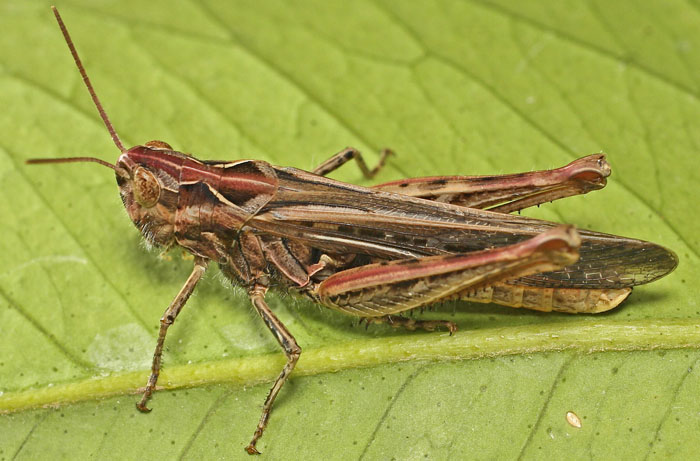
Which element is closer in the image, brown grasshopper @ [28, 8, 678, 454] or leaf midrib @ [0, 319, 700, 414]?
brown grasshopper @ [28, 8, 678, 454]

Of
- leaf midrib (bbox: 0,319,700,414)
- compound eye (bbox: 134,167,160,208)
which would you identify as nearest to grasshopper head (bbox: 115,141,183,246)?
compound eye (bbox: 134,167,160,208)

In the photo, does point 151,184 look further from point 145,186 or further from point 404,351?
point 404,351

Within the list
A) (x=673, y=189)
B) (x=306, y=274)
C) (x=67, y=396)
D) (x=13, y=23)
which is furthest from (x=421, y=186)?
(x=13, y=23)

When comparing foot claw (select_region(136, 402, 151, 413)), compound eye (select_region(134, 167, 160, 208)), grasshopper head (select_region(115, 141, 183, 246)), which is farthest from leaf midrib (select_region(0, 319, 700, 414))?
compound eye (select_region(134, 167, 160, 208))

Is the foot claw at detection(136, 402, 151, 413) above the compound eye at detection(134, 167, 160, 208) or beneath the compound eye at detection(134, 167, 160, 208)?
beneath

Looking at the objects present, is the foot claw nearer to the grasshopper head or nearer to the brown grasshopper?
the brown grasshopper

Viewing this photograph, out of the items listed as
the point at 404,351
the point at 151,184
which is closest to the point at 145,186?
the point at 151,184

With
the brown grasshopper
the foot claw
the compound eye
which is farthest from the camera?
the foot claw

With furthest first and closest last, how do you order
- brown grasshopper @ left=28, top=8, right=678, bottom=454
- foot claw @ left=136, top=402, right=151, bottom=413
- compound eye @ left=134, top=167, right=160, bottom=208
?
foot claw @ left=136, top=402, right=151, bottom=413
compound eye @ left=134, top=167, right=160, bottom=208
brown grasshopper @ left=28, top=8, right=678, bottom=454

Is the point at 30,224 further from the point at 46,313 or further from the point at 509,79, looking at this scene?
the point at 509,79
